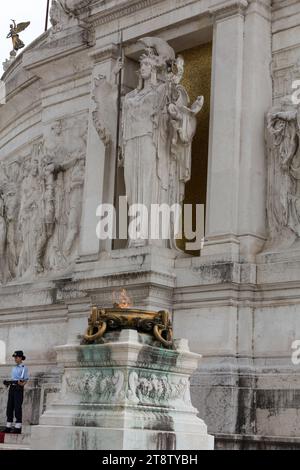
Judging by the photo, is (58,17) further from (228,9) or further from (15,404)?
(15,404)

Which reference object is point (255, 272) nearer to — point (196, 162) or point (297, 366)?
point (297, 366)

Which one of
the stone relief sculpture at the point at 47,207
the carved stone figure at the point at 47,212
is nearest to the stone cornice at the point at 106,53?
the stone relief sculpture at the point at 47,207

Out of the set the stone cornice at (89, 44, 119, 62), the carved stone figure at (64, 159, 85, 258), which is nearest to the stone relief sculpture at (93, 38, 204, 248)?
the stone cornice at (89, 44, 119, 62)

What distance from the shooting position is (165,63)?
1872cm

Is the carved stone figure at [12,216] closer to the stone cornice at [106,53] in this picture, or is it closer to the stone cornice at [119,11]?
the stone cornice at [106,53]

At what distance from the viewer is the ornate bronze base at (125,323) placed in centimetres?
1156

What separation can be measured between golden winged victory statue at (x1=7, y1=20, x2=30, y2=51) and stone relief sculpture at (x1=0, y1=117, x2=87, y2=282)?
24.3ft

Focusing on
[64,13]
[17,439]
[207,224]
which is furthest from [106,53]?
[17,439]

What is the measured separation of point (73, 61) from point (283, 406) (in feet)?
35.1

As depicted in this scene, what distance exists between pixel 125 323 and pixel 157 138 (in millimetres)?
7351

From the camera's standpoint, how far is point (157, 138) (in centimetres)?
1817

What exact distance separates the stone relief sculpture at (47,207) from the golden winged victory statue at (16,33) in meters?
7.41
